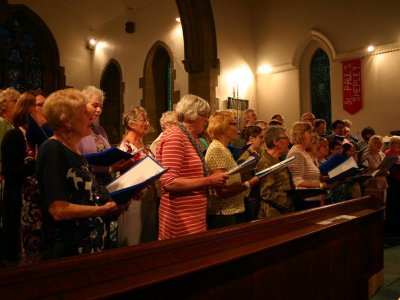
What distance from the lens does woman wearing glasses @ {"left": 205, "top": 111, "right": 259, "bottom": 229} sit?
266cm

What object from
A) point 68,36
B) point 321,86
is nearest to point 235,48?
point 321,86

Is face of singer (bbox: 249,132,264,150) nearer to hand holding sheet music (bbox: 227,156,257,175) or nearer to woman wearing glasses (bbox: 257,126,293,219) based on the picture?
woman wearing glasses (bbox: 257,126,293,219)

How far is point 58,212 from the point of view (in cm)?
158

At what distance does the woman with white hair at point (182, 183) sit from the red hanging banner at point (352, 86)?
693 centimetres

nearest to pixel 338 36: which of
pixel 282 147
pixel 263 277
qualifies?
pixel 282 147

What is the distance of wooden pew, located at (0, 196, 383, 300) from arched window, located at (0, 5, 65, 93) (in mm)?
10653

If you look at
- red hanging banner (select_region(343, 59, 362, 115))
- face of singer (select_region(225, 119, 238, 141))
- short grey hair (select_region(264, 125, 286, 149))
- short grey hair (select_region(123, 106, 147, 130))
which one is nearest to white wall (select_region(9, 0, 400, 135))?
red hanging banner (select_region(343, 59, 362, 115))

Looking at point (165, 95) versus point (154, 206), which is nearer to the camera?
point (154, 206)

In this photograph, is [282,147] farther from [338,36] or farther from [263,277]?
[338,36]

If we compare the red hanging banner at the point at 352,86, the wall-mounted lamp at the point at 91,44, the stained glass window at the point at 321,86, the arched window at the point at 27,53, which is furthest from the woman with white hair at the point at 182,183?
the wall-mounted lamp at the point at 91,44

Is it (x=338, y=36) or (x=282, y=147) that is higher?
(x=338, y=36)

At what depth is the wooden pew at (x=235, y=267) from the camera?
1187 mm

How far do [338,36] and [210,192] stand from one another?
734cm

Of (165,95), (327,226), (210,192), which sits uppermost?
(165,95)
